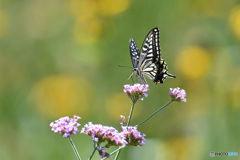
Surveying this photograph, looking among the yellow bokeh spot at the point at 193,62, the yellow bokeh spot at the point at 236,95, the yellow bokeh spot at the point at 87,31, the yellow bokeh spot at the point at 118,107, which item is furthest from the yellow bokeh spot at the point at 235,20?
the yellow bokeh spot at the point at 87,31

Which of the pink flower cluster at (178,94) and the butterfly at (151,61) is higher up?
the butterfly at (151,61)

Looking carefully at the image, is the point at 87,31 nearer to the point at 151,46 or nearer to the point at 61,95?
the point at 61,95

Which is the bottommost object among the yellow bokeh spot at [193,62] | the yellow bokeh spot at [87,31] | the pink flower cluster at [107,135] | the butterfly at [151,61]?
the pink flower cluster at [107,135]

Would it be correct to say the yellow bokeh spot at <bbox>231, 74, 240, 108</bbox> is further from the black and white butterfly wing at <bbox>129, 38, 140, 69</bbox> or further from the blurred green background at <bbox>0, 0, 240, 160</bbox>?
the black and white butterfly wing at <bbox>129, 38, 140, 69</bbox>

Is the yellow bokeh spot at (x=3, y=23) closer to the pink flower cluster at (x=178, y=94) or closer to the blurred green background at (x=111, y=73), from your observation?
the blurred green background at (x=111, y=73)

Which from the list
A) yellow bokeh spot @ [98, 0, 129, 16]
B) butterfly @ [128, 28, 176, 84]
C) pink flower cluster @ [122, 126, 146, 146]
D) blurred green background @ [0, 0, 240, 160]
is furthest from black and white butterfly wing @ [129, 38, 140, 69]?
pink flower cluster @ [122, 126, 146, 146]

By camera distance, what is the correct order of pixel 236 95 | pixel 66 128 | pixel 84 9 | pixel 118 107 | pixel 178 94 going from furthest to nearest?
pixel 84 9
pixel 118 107
pixel 236 95
pixel 178 94
pixel 66 128

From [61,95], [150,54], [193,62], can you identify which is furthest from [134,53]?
[61,95]

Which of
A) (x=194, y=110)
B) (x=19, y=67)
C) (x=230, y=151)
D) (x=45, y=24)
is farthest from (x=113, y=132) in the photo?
(x=45, y=24)
